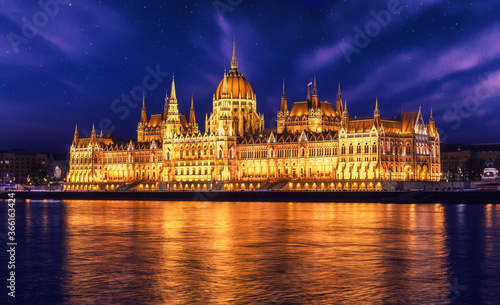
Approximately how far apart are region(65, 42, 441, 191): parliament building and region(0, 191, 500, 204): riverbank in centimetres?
1403

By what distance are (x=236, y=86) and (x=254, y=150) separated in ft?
67.6

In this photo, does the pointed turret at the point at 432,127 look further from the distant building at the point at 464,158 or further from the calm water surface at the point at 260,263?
the calm water surface at the point at 260,263

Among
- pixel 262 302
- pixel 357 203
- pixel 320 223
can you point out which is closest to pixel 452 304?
pixel 262 302

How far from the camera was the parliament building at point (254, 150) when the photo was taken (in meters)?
135

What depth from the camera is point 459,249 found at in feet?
147

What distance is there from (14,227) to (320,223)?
90.2ft

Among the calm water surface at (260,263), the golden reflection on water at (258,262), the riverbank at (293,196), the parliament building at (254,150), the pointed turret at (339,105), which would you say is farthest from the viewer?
the pointed turret at (339,105)

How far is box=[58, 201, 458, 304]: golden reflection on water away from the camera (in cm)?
3016

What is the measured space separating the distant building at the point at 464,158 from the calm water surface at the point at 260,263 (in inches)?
4204

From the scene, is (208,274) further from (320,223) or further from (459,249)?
(320,223)

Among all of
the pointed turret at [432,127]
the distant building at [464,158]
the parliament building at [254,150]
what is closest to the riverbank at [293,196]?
the parliament building at [254,150]

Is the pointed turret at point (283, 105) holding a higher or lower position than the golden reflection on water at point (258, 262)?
higher

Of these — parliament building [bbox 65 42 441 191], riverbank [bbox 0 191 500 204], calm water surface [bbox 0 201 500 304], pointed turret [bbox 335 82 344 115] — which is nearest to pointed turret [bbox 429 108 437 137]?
parliament building [bbox 65 42 441 191]

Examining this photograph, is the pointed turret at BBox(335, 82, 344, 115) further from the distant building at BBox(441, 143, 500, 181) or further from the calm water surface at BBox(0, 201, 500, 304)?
the calm water surface at BBox(0, 201, 500, 304)
